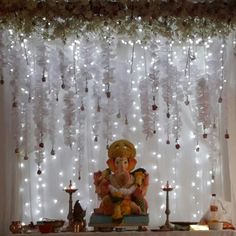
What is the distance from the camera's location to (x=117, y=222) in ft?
12.7

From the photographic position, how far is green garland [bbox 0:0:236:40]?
4.16m

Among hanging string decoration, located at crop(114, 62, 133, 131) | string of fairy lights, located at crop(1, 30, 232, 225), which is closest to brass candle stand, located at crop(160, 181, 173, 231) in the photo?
string of fairy lights, located at crop(1, 30, 232, 225)

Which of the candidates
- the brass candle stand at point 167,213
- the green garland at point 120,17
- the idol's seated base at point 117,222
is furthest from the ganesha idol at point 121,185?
the green garland at point 120,17

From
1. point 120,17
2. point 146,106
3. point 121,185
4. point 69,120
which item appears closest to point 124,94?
point 146,106

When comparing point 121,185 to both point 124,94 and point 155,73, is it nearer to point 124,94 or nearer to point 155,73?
point 124,94

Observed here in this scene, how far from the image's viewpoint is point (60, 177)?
173 inches

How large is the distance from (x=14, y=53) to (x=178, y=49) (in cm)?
137

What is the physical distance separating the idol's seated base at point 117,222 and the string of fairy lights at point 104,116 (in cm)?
40

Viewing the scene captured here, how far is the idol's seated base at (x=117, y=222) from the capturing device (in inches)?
153

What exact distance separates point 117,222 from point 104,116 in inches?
36.4

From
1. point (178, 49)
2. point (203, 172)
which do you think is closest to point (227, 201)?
point (203, 172)

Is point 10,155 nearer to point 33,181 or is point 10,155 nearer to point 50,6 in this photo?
point 33,181

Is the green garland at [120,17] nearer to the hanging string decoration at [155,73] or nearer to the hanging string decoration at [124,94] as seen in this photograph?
the hanging string decoration at [155,73]

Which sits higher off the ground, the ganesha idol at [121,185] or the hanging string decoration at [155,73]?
the hanging string decoration at [155,73]
